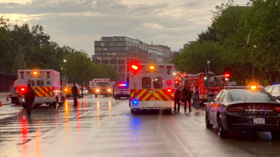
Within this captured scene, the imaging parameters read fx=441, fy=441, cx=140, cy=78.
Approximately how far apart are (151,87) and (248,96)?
1136 centimetres

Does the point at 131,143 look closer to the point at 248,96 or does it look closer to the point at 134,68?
the point at 248,96

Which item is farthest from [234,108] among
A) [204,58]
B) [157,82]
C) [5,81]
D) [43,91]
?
[5,81]

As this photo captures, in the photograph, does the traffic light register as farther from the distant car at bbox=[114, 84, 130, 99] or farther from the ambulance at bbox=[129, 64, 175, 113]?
the distant car at bbox=[114, 84, 130, 99]

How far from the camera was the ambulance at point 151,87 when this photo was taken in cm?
2405

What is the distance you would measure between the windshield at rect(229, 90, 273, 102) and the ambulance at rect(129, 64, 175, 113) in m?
10.6

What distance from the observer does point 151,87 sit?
24.3 meters

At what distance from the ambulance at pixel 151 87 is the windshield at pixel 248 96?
34.8 ft

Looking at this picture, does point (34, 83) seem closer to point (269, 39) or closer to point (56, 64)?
point (269, 39)

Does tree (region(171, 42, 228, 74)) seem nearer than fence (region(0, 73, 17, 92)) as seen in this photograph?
Yes

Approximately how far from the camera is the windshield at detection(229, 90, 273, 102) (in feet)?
42.9

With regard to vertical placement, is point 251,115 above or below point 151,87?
below

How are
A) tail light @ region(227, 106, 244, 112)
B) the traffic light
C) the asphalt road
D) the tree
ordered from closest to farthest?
the asphalt road → tail light @ region(227, 106, 244, 112) → the traffic light → the tree

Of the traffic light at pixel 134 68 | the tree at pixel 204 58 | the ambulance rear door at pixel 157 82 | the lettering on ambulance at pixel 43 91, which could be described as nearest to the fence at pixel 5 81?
the tree at pixel 204 58

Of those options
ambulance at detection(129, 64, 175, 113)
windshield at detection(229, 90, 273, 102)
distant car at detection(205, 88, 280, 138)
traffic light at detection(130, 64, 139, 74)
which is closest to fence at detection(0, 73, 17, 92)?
traffic light at detection(130, 64, 139, 74)
